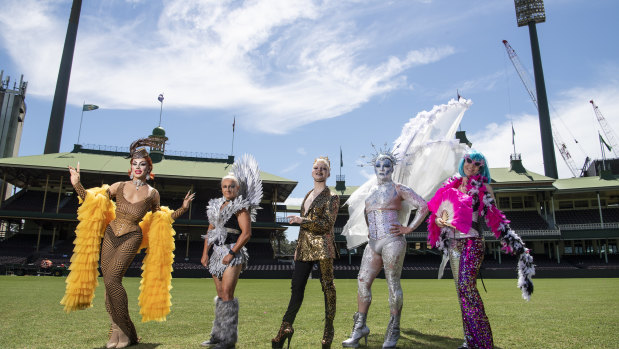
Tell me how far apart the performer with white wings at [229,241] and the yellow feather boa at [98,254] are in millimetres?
640

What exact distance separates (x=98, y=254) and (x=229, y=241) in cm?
165

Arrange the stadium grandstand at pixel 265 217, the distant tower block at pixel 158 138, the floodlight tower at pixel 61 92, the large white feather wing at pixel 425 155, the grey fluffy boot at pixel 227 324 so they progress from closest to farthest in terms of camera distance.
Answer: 1. the grey fluffy boot at pixel 227 324
2. the large white feather wing at pixel 425 155
3. the stadium grandstand at pixel 265 217
4. the distant tower block at pixel 158 138
5. the floodlight tower at pixel 61 92

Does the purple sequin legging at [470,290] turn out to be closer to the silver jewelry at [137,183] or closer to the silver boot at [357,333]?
the silver boot at [357,333]

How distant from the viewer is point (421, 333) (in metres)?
5.21

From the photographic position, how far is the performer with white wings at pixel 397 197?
181 inches

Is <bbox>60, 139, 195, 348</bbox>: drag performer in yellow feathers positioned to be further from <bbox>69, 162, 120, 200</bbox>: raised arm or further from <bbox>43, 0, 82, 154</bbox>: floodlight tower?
<bbox>43, 0, 82, 154</bbox>: floodlight tower

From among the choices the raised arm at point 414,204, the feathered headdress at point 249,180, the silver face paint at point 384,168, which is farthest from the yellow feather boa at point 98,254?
the raised arm at point 414,204

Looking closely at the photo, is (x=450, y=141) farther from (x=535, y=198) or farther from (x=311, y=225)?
(x=535, y=198)

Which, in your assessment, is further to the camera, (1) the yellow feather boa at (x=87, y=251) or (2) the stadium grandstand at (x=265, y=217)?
(2) the stadium grandstand at (x=265, y=217)

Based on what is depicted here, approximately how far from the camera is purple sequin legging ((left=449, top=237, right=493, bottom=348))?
3.93 m

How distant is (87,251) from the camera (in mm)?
4684

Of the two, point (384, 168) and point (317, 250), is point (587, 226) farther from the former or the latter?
point (317, 250)

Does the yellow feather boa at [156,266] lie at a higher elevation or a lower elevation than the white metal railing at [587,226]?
lower

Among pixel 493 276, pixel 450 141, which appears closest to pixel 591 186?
pixel 493 276
